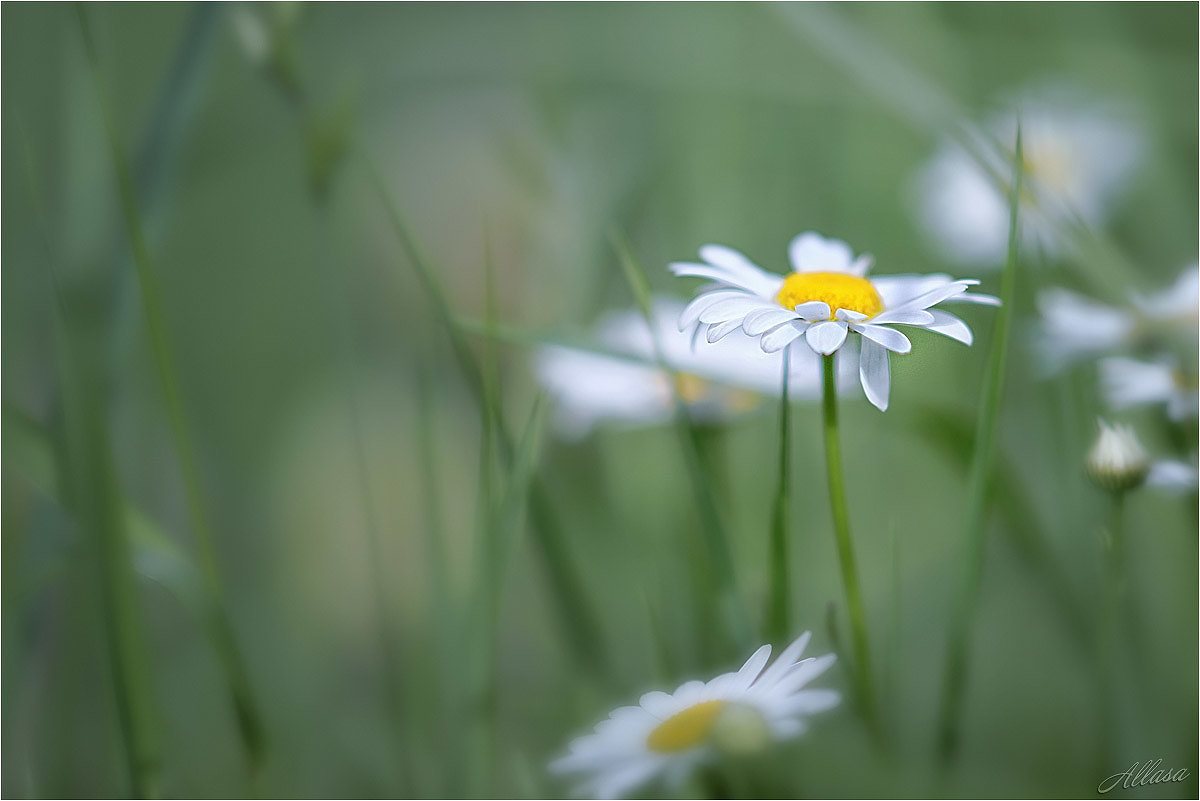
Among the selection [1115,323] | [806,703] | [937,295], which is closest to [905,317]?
[937,295]

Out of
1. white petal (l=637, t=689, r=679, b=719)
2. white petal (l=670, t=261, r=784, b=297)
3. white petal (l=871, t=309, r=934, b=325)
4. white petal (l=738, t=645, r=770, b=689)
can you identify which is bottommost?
white petal (l=637, t=689, r=679, b=719)

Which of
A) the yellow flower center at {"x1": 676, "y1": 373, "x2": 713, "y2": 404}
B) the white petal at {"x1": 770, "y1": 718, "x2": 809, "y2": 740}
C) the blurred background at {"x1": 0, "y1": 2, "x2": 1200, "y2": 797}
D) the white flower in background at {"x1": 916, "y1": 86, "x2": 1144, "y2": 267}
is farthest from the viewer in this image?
the white flower in background at {"x1": 916, "y1": 86, "x2": 1144, "y2": 267}

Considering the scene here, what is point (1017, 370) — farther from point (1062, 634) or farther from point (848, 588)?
point (848, 588)

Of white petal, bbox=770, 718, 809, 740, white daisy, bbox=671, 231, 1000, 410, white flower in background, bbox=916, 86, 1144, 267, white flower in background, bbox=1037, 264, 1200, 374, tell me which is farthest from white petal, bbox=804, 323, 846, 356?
white flower in background, bbox=916, 86, 1144, 267

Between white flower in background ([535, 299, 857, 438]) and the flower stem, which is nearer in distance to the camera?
the flower stem

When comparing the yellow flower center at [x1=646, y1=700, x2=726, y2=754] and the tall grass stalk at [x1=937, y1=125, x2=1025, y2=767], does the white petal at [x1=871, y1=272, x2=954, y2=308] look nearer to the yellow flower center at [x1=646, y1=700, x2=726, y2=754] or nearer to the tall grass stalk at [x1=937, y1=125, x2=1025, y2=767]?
the tall grass stalk at [x1=937, y1=125, x2=1025, y2=767]

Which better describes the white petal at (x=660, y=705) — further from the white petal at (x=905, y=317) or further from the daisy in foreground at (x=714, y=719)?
the white petal at (x=905, y=317)

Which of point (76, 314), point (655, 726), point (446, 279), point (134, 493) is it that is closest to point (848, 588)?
point (655, 726)
